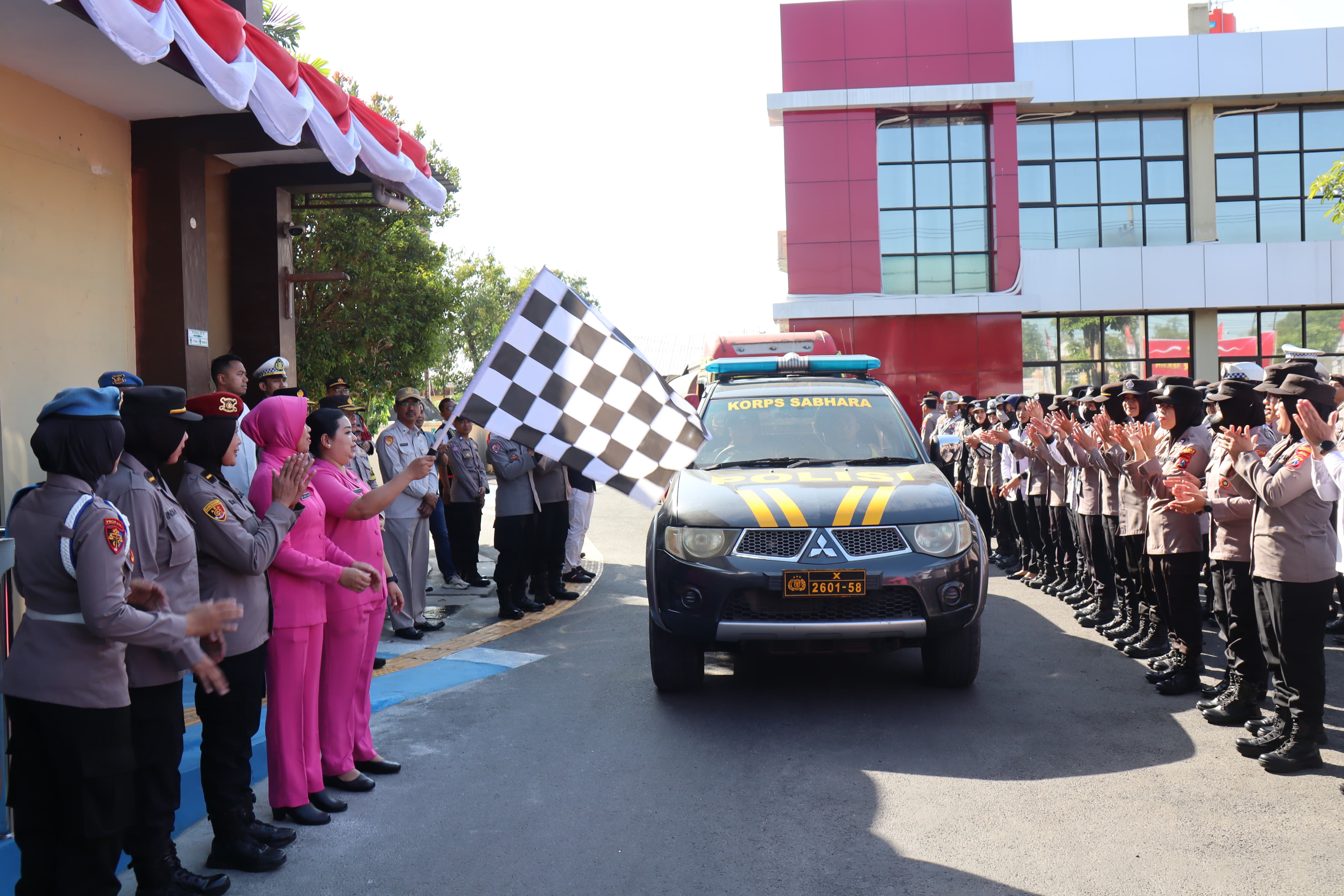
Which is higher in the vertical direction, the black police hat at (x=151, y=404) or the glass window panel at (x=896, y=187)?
the glass window panel at (x=896, y=187)

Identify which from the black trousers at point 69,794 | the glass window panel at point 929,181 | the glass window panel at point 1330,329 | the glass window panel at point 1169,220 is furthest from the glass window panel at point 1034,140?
the black trousers at point 69,794

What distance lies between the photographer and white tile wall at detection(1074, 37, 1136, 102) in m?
25.0

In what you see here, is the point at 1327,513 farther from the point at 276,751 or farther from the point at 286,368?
the point at 286,368

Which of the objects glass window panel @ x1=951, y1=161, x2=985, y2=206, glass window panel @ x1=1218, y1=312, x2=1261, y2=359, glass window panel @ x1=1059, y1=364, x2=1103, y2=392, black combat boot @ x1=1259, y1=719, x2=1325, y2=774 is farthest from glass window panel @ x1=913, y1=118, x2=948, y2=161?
black combat boot @ x1=1259, y1=719, x2=1325, y2=774

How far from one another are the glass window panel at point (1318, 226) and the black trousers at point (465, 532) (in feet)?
82.5

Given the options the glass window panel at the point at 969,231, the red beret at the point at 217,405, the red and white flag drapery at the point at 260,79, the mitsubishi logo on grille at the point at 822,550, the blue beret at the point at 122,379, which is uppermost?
the glass window panel at the point at 969,231

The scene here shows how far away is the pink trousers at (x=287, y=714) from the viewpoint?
452 cm

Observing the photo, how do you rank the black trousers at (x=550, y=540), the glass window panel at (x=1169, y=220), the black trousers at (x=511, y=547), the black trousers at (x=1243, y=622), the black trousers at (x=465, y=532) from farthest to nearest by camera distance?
1. the glass window panel at (x=1169, y=220)
2. the black trousers at (x=465, y=532)
3. the black trousers at (x=550, y=540)
4. the black trousers at (x=511, y=547)
5. the black trousers at (x=1243, y=622)

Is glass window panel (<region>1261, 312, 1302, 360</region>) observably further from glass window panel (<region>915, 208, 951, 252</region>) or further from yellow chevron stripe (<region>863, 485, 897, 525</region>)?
yellow chevron stripe (<region>863, 485, 897, 525</region>)

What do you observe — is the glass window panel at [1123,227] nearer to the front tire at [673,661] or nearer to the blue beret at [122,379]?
the front tire at [673,661]

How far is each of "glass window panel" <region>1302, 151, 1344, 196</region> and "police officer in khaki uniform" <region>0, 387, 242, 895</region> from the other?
3023cm

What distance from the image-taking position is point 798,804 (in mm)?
4609

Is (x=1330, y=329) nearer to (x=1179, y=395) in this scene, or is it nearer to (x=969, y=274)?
(x=969, y=274)

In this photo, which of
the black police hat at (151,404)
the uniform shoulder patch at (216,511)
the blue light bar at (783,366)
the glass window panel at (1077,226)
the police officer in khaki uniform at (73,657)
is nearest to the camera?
the police officer in khaki uniform at (73,657)
